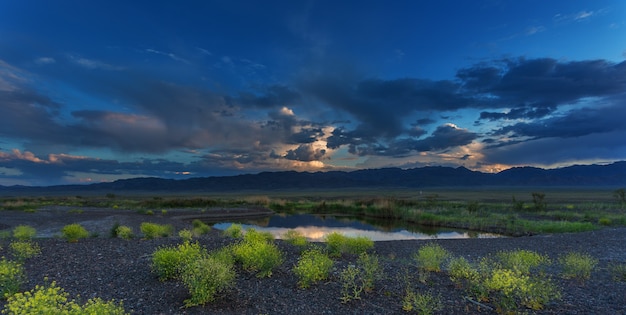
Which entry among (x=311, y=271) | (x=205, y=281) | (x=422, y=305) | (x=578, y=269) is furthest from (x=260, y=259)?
(x=578, y=269)

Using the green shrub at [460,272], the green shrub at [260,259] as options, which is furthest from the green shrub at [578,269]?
the green shrub at [260,259]

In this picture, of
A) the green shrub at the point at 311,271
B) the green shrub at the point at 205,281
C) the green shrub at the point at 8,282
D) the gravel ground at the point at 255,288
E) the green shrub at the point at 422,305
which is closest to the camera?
the green shrub at the point at 422,305

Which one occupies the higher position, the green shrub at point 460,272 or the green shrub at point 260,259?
the green shrub at point 260,259

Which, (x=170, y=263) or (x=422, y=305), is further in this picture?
(x=170, y=263)

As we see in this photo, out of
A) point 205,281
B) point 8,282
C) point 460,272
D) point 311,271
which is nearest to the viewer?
point 205,281

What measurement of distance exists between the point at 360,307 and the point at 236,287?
3.09m

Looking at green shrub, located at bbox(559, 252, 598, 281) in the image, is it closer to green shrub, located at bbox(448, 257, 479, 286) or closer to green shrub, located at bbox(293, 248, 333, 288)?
green shrub, located at bbox(448, 257, 479, 286)

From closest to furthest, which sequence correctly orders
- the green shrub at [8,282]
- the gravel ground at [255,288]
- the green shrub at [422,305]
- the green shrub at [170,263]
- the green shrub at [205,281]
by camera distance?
the green shrub at [422,305]
the green shrub at [205,281]
the gravel ground at [255,288]
the green shrub at [8,282]
the green shrub at [170,263]

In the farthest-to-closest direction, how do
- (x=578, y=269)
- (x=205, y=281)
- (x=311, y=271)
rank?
(x=578, y=269) → (x=311, y=271) → (x=205, y=281)

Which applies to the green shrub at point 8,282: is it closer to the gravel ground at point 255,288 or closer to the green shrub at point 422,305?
the gravel ground at point 255,288

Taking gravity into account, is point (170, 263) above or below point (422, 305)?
above

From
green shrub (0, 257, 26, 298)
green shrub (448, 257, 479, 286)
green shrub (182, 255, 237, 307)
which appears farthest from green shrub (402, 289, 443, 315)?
green shrub (0, 257, 26, 298)

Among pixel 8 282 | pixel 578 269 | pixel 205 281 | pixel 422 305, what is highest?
pixel 205 281

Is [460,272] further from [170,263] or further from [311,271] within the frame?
[170,263]
